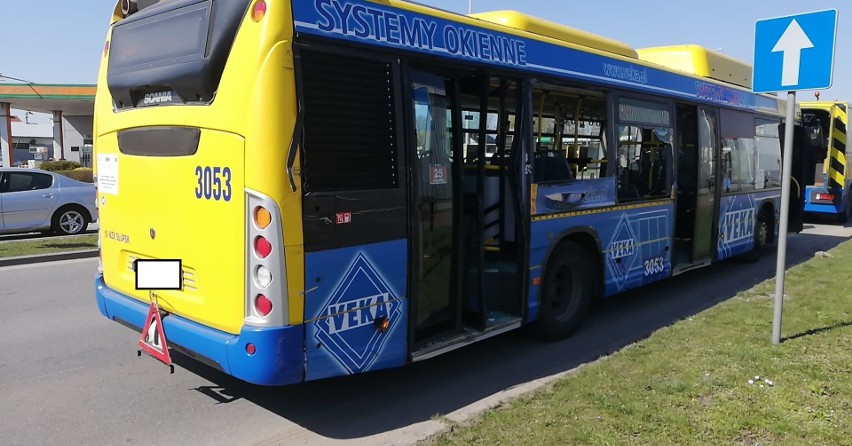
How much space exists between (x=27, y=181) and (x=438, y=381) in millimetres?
11490

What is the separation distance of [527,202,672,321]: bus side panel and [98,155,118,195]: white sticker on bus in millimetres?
3487

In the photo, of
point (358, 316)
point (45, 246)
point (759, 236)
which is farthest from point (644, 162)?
point (45, 246)

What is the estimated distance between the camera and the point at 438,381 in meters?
5.08

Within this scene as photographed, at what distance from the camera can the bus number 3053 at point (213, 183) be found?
3761 mm

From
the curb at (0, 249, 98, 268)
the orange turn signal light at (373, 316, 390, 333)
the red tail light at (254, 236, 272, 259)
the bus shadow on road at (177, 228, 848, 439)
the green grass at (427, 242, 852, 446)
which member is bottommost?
the bus shadow on road at (177, 228, 848, 439)

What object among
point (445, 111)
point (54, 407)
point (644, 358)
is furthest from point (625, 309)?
point (54, 407)

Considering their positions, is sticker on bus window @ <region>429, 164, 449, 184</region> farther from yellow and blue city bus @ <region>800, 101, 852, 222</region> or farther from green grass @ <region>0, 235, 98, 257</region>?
yellow and blue city bus @ <region>800, 101, 852, 222</region>

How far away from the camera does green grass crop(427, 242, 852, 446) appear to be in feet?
12.5

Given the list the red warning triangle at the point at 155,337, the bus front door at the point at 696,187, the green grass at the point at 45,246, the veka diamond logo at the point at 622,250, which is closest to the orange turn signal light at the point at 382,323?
the red warning triangle at the point at 155,337

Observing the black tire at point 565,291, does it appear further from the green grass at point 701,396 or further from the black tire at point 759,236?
the black tire at point 759,236

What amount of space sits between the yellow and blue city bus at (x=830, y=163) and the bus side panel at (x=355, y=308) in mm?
15450

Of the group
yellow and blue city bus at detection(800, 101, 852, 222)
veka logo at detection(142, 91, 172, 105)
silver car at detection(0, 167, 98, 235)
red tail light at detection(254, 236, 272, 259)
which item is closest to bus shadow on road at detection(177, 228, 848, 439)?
red tail light at detection(254, 236, 272, 259)

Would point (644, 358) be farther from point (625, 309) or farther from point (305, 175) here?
point (305, 175)

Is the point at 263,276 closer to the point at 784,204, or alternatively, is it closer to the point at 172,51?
the point at 172,51
